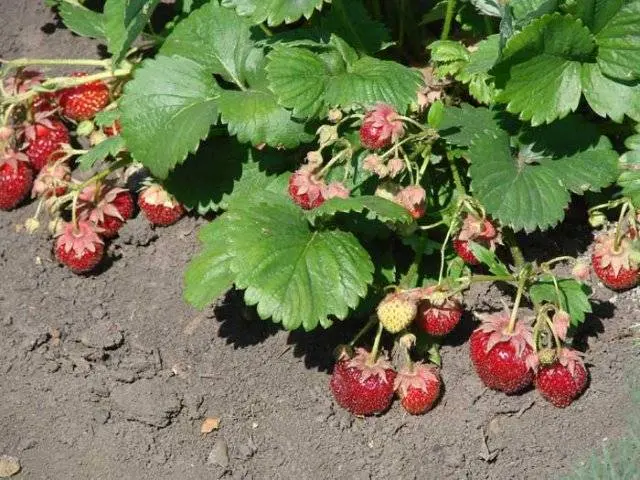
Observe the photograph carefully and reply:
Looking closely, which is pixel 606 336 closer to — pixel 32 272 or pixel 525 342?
pixel 525 342

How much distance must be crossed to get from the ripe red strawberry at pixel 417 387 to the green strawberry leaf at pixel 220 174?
2.27ft

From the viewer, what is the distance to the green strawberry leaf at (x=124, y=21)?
304 cm

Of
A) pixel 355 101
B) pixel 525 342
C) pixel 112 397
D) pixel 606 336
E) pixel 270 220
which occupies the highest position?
pixel 355 101

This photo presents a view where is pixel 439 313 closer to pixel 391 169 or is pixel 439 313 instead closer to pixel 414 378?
pixel 414 378

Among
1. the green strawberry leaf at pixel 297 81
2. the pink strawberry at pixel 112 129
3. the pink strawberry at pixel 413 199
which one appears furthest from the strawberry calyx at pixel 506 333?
the pink strawberry at pixel 112 129

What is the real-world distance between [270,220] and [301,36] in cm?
60

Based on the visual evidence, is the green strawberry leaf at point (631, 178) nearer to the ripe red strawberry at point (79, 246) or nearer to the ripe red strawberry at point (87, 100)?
the ripe red strawberry at point (79, 246)

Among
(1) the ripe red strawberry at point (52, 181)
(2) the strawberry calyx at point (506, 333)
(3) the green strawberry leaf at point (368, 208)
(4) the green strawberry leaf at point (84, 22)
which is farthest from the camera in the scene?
(4) the green strawberry leaf at point (84, 22)

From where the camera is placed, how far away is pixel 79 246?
10.4ft

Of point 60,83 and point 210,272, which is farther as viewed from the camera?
point 60,83

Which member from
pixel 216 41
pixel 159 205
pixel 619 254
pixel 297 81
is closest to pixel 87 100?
pixel 159 205

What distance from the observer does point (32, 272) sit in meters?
3.33

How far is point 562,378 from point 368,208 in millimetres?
659

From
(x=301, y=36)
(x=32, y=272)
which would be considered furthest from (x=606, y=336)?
(x=32, y=272)
